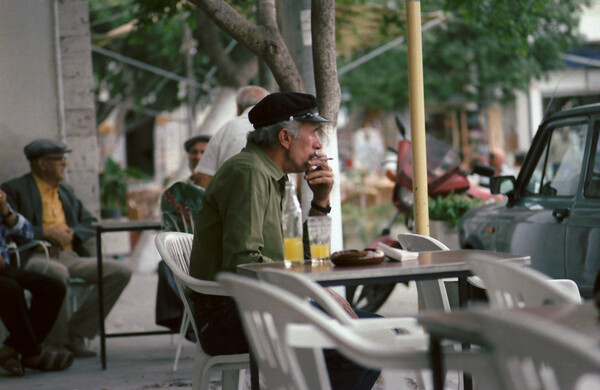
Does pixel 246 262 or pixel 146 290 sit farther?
pixel 146 290

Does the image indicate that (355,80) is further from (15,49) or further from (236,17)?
(236,17)

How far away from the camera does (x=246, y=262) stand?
12.6ft

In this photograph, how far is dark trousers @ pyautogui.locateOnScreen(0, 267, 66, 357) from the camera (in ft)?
21.2

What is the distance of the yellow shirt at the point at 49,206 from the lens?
7.59m

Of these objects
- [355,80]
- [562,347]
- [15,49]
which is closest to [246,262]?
[562,347]

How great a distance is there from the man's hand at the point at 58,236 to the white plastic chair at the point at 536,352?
5.73 meters

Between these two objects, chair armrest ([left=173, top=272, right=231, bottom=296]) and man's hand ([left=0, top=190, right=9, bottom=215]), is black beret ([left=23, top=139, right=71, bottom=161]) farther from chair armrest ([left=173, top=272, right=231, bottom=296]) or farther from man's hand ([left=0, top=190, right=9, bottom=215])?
A: chair armrest ([left=173, top=272, right=231, bottom=296])

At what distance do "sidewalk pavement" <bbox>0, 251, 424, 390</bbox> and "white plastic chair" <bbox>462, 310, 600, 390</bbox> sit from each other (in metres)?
A: 3.84

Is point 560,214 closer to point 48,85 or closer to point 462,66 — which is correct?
point 48,85

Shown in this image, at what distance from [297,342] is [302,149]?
1.80 meters

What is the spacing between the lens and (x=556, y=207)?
6031 mm


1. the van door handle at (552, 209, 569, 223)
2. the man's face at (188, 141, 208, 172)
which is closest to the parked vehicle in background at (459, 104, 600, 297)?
the van door handle at (552, 209, 569, 223)

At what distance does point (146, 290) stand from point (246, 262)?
8556 millimetres

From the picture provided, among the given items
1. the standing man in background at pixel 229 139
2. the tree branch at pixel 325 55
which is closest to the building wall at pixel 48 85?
the standing man in background at pixel 229 139
